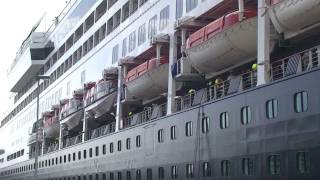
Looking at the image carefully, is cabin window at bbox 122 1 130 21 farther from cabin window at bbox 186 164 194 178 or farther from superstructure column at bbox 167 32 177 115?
cabin window at bbox 186 164 194 178

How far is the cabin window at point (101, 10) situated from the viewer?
39.8 m

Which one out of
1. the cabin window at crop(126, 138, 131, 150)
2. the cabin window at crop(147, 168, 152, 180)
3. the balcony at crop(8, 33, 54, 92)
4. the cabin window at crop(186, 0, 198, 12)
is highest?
the balcony at crop(8, 33, 54, 92)

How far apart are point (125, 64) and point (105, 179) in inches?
256

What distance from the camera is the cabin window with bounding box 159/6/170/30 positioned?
88.8 ft

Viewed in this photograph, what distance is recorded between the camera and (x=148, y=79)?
27.3 meters

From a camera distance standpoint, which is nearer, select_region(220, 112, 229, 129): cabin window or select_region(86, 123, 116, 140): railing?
select_region(220, 112, 229, 129): cabin window

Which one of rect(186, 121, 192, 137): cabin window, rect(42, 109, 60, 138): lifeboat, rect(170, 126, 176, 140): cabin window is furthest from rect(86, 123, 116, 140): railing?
rect(186, 121, 192, 137): cabin window

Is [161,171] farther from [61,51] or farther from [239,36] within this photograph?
[61,51]

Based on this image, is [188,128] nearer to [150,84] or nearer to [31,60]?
[150,84]

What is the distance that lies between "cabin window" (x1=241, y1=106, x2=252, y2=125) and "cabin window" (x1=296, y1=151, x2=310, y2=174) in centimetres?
290

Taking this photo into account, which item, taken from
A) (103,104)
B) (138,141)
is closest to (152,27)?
(138,141)

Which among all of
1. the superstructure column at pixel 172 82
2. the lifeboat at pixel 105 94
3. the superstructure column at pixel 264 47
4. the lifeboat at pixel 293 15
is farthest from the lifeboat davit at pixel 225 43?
the lifeboat at pixel 105 94

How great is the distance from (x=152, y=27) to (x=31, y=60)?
39724 mm

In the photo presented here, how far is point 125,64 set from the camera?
31266mm
